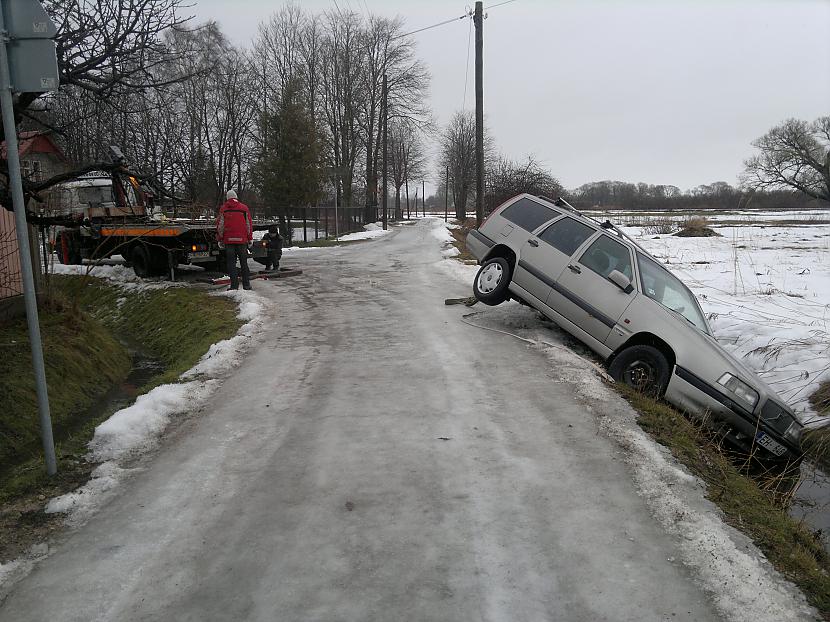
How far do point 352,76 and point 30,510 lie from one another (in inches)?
1865

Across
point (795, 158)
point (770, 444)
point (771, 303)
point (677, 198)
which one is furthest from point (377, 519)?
point (677, 198)

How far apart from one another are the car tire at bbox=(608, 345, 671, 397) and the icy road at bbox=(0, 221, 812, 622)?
92 cm

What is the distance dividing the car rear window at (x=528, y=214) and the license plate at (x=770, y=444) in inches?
157

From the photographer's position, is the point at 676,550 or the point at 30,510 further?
the point at 30,510

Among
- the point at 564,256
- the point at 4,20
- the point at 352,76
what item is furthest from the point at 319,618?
the point at 352,76

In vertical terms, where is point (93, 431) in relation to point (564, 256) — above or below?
below

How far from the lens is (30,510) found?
3.99 m

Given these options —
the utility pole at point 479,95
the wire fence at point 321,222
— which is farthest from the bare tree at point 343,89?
the utility pole at point 479,95

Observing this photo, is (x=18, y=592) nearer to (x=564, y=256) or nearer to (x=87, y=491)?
(x=87, y=491)

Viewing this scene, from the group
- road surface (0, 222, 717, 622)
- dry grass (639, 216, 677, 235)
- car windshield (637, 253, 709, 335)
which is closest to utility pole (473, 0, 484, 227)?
car windshield (637, 253, 709, 335)

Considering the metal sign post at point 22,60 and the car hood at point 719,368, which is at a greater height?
the metal sign post at point 22,60

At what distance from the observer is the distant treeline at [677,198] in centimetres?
7862

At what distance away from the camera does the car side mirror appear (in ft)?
23.6

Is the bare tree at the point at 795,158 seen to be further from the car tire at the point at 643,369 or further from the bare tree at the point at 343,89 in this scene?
the car tire at the point at 643,369
